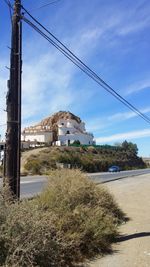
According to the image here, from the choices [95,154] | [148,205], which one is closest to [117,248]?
[148,205]

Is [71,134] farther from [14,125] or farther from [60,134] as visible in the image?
[14,125]

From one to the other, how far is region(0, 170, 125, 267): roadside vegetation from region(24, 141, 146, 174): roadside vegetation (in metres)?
42.0

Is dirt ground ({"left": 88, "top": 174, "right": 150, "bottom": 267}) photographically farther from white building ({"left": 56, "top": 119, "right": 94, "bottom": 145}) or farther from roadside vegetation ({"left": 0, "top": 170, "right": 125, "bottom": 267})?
white building ({"left": 56, "top": 119, "right": 94, "bottom": 145})

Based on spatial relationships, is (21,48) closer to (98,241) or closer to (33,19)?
(33,19)

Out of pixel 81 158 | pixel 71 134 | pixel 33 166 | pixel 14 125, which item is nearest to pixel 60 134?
pixel 71 134

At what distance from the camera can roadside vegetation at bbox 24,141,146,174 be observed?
229 ft

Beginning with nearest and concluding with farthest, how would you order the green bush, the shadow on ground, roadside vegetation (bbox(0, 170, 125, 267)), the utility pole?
1. roadside vegetation (bbox(0, 170, 125, 267))
2. the utility pole
3. the shadow on ground
4. the green bush

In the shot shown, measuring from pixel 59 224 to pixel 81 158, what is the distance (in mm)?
80666

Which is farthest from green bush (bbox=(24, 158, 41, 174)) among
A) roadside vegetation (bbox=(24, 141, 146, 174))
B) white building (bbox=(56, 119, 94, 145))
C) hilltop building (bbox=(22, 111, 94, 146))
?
white building (bbox=(56, 119, 94, 145))

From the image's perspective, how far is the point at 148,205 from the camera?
1683 centimetres

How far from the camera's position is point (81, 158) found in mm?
88750

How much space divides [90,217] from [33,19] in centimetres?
560

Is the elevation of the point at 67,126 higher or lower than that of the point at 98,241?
higher

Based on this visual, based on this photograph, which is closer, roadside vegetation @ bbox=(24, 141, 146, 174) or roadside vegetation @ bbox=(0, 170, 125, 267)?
roadside vegetation @ bbox=(0, 170, 125, 267)
